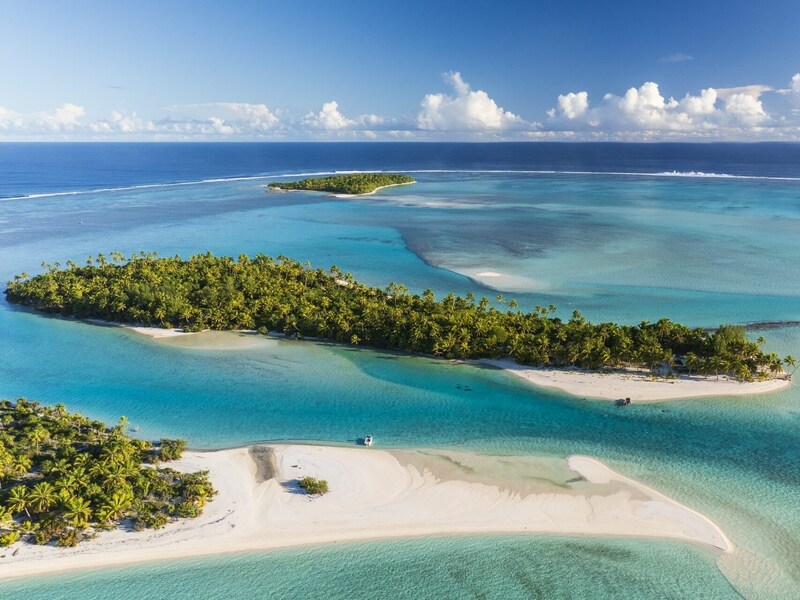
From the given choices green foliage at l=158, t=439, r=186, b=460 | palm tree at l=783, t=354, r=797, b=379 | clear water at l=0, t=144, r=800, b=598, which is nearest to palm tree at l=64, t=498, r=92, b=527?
clear water at l=0, t=144, r=800, b=598

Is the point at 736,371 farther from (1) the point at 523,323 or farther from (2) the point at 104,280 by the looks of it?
(2) the point at 104,280

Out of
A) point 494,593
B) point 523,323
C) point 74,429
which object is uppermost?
point 523,323

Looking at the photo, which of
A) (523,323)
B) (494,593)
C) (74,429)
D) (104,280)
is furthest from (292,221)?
(494,593)

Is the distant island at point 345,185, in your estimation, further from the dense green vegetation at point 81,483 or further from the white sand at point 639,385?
the dense green vegetation at point 81,483

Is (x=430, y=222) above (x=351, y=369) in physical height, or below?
above

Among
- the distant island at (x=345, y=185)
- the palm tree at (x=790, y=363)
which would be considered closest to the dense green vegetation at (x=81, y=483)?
the palm tree at (x=790, y=363)

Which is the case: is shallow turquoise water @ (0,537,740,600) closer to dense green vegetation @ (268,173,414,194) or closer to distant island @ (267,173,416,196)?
distant island @ (267,173,416,196)

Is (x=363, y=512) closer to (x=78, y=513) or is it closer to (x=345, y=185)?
(x=78, y=513)
